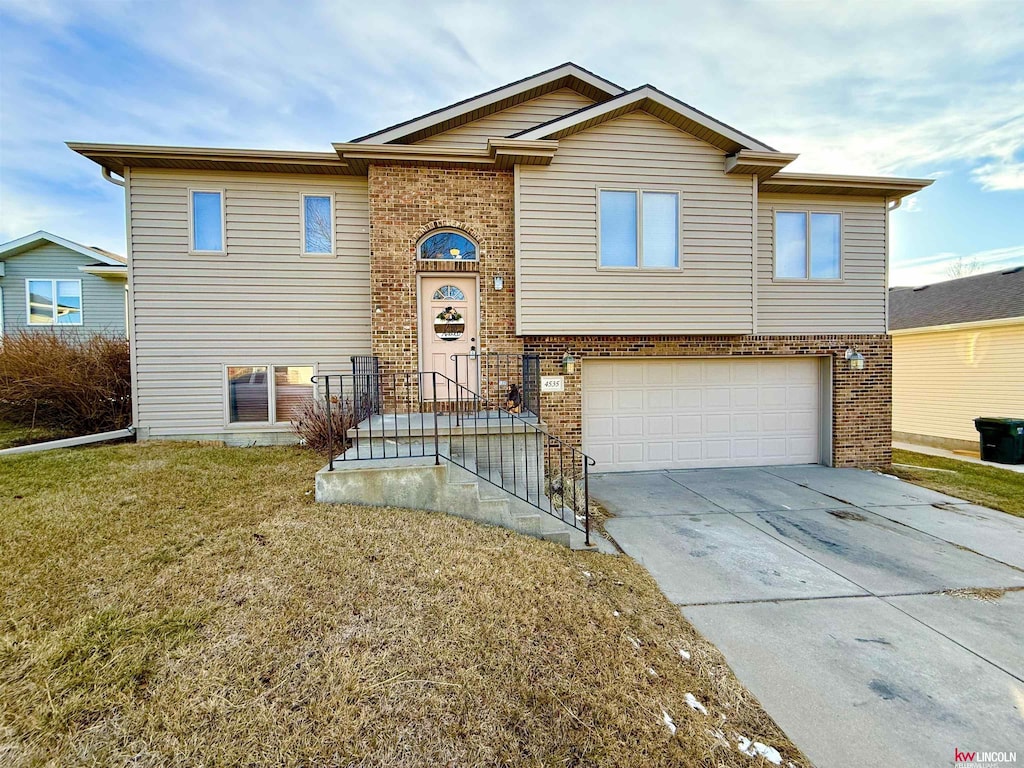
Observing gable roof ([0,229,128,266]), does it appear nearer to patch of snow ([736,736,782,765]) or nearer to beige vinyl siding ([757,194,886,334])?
beige vinyl siding ([757,194,886,334])

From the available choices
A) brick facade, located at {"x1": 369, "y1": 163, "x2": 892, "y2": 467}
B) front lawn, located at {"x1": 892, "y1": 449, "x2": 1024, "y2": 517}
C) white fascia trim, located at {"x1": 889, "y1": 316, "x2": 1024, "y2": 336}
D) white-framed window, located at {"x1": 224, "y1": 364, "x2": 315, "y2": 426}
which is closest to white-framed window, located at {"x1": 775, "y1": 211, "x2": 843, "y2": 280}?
brick facade, located at {"x1": 369, "y1": 163, "x2": 892, "y2": 467}

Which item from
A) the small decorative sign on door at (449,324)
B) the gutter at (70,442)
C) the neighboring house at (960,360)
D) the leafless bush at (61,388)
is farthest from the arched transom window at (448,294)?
the neighboring house at (960,360)

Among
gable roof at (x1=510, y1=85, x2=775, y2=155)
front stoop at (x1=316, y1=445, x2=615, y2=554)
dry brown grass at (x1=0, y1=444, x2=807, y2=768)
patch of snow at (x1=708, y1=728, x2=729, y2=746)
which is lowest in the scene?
patch of snow at (x1=708, y1=728, x2=729, y2=746)

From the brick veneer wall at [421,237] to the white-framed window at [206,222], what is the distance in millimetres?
2899

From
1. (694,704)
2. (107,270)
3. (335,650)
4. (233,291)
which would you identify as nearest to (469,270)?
(233,291)

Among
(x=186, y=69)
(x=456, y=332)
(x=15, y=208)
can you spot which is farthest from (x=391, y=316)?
(x=15, y=208)

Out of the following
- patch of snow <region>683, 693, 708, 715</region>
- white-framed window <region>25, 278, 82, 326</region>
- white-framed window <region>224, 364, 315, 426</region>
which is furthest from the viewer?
white-framed window <region>25, 278, 82, 326</region>

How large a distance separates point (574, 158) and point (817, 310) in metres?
5.58

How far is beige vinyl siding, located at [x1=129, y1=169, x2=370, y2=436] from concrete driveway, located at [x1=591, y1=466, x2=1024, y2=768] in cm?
583

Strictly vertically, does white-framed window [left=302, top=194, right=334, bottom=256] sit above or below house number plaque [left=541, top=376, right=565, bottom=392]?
above

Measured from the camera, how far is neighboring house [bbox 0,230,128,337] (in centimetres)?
1251

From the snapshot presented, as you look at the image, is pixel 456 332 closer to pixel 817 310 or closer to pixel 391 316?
pixel 391 316

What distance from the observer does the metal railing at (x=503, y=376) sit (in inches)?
278

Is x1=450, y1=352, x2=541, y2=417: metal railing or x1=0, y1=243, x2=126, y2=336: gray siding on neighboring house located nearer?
x1=450, y1=352, x2=541, y2=417: metal railing
